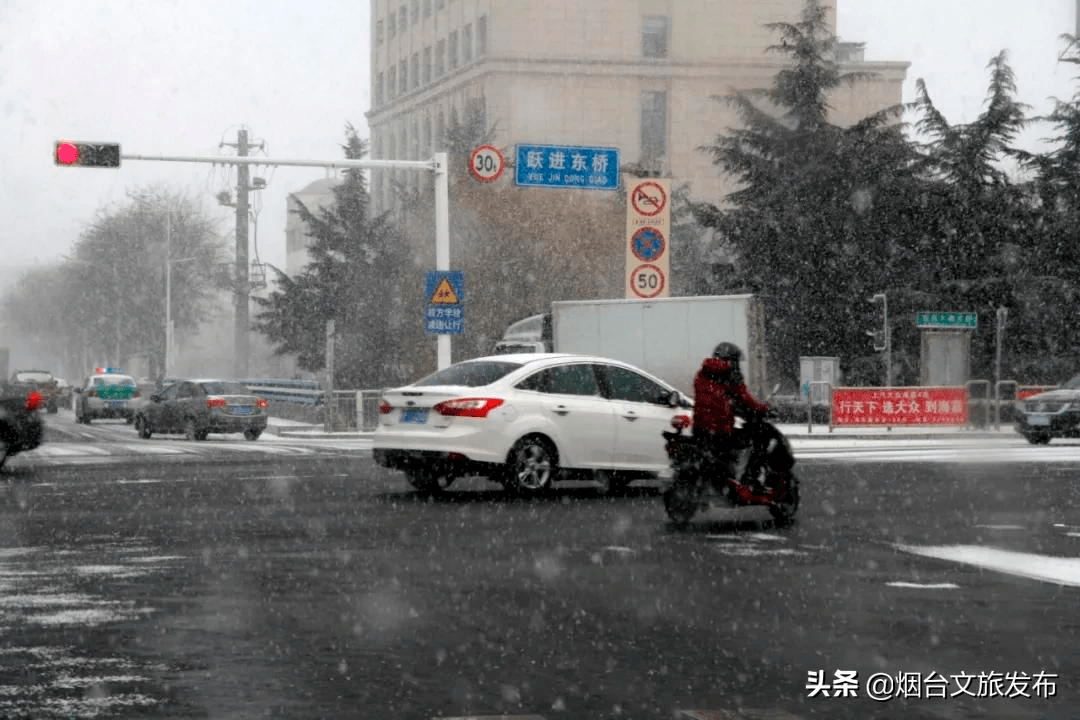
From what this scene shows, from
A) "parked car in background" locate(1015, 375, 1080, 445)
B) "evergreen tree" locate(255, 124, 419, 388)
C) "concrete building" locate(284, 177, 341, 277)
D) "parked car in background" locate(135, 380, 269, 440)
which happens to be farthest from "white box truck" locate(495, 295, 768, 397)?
"concrete building" locate(284, 177, 341, 277)

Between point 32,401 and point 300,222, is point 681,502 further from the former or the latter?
point 300,222

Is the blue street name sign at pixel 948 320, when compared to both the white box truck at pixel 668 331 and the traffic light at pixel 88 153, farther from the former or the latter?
the traffic light at pixel 88 153

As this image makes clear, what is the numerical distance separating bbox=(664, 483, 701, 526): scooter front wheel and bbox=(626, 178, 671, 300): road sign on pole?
13.9 meters

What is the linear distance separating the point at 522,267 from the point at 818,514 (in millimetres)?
44816

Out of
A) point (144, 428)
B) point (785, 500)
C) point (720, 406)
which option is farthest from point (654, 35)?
point (720, 406)

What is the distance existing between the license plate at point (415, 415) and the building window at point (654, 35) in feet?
246

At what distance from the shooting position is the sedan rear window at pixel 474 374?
58.5ft

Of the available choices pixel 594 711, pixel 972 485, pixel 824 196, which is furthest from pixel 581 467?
pixel 824 196

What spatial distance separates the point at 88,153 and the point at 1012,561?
2020 centimetres

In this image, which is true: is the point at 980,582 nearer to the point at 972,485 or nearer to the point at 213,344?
the point at 972,485

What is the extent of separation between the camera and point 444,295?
32.3 meters

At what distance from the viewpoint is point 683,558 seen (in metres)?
12.3

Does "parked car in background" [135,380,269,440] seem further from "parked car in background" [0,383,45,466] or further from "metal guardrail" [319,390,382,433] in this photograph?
"parked car in background" [0,383,45,466]

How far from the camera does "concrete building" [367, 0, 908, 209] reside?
89.4 m
